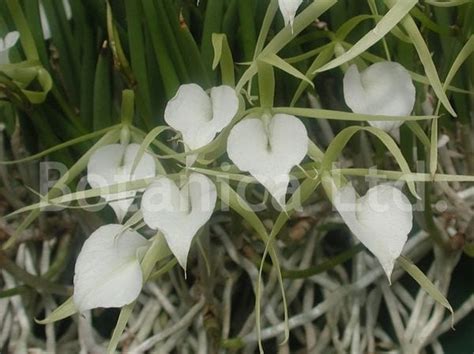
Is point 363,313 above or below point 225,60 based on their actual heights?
below

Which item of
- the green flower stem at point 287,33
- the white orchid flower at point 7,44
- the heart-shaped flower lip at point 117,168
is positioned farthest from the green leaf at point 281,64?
the white orchid flower at point 7,44

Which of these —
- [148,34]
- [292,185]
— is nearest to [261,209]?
[292,185]

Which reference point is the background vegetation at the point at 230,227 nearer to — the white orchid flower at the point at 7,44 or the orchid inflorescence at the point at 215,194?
the white orchid flower at the point at 7,44

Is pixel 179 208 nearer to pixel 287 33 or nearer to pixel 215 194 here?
pixel 215 194

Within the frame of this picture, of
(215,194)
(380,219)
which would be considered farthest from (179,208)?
(380,219)

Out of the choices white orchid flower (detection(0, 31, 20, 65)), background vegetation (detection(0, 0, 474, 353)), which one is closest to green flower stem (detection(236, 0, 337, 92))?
background vegetation (detection(0, 0, 474, 353))

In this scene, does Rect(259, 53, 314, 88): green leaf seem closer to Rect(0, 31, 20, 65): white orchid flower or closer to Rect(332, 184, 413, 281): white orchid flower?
Rect(332, 184, 413, 281): white orchid flower

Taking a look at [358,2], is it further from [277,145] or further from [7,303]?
[7,303]
